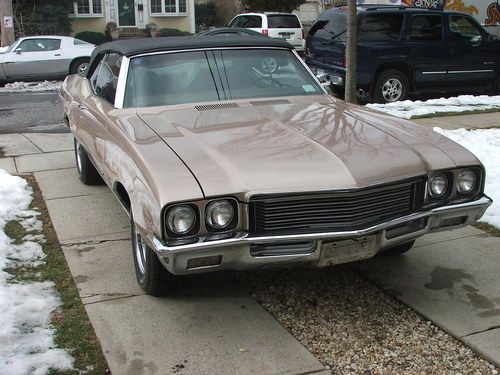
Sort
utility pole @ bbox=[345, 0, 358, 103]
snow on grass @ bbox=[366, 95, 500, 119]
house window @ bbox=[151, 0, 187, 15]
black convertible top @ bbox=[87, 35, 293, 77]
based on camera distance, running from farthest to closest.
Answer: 1. house window @ bbox=[151, 0, 187, 15]
2. snow on grass @ bbox=[366, 95, 500, 119]
3. utility pole @ bbox=[345, 0, 358, 103]
4. black convertible top @ bbox=[87, 35, 293, 77]

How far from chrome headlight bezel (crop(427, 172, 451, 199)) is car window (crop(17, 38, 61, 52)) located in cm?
1459

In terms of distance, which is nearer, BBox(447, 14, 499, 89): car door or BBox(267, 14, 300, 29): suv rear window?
BBox(447, 14, 499, 89): car door

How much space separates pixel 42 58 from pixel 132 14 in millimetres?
15689

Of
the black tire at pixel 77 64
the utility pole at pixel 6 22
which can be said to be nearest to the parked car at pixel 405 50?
the black tire at pixel 77 64

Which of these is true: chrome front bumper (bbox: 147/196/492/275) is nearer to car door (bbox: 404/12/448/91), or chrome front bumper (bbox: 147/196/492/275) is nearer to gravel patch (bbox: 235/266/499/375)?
gravel patch (bbox: 235/266/499/375)

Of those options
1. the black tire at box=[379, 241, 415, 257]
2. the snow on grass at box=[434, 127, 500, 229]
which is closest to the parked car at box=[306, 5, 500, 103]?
the snow on grass at box=[434, 127, 500, 229]

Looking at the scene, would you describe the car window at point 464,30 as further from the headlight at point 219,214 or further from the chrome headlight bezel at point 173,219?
the chrome headlight bezel at point 173,219

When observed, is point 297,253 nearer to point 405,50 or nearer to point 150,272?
point 150,272

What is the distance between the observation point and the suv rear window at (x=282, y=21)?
2073 cm

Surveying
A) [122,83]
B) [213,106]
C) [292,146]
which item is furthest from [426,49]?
[292,146]

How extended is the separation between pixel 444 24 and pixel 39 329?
10.7 meters

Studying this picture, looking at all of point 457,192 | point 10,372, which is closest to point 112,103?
point 10,372

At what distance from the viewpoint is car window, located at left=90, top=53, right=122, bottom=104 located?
4877mm

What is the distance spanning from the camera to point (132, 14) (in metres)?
30.8
